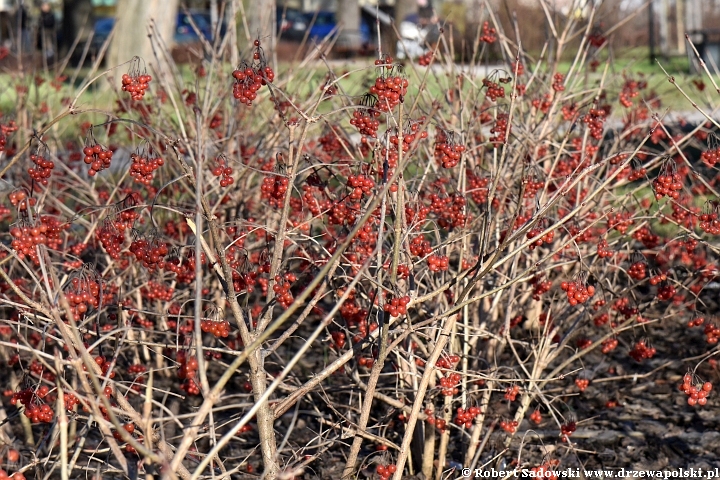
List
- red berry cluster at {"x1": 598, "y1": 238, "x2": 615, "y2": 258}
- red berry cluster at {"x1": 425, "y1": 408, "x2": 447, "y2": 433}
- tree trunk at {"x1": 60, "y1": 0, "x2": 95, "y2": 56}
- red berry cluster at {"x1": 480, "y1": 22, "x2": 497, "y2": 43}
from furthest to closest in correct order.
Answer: tree trunk at {"x1": 60, "y1": 0, "x2": 95, "y2": 56}
red berry cluster at {"x1": 480, "y1": 22, "x2": 497, "y2": 43}
red berry cluster at {"x1": 598, "y1": 238, "x2": 615, "y2": 258}
red berry cluster at {"x1": 425, "y1": 408, "x2": 447, "y2": 433}

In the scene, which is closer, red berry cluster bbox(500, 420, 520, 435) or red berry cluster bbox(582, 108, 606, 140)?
red berry cluster bbox(500, 420, 520, 435)

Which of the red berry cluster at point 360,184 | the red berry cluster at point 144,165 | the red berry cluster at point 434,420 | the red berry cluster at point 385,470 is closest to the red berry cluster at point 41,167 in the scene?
the red berry cluster at point 144,165

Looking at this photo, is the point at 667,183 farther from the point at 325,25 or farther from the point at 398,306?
the point at 325,25

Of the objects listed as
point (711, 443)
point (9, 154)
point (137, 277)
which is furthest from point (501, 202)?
point (9, 154)

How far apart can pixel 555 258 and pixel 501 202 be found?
657 millimetres

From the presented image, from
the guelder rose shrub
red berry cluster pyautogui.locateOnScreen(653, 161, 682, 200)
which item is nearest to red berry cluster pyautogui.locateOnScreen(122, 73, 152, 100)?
the guelder rose shrub

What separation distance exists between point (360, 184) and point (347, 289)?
0.70 meters

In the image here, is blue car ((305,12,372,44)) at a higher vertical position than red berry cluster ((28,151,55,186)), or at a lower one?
higher

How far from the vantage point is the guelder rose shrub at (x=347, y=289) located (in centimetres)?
271

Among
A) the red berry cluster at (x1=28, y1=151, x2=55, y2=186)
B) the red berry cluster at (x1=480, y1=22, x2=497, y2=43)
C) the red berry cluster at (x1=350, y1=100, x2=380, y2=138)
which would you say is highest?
the red berry cluster at (x1=480, y1=22, x2=497, y2=43)

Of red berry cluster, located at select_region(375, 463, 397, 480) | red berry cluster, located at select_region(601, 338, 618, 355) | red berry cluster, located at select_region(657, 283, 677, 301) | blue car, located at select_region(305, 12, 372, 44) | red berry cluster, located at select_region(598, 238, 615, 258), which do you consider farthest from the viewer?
blue car, located at select_region(305, 12, 372, 44)

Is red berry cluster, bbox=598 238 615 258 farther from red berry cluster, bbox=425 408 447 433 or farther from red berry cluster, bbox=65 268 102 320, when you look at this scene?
red berry cluster, bbox=65 268 102 320

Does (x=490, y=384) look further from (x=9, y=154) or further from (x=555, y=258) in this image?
(x=9, y=154)

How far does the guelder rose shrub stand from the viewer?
8.89 feet
